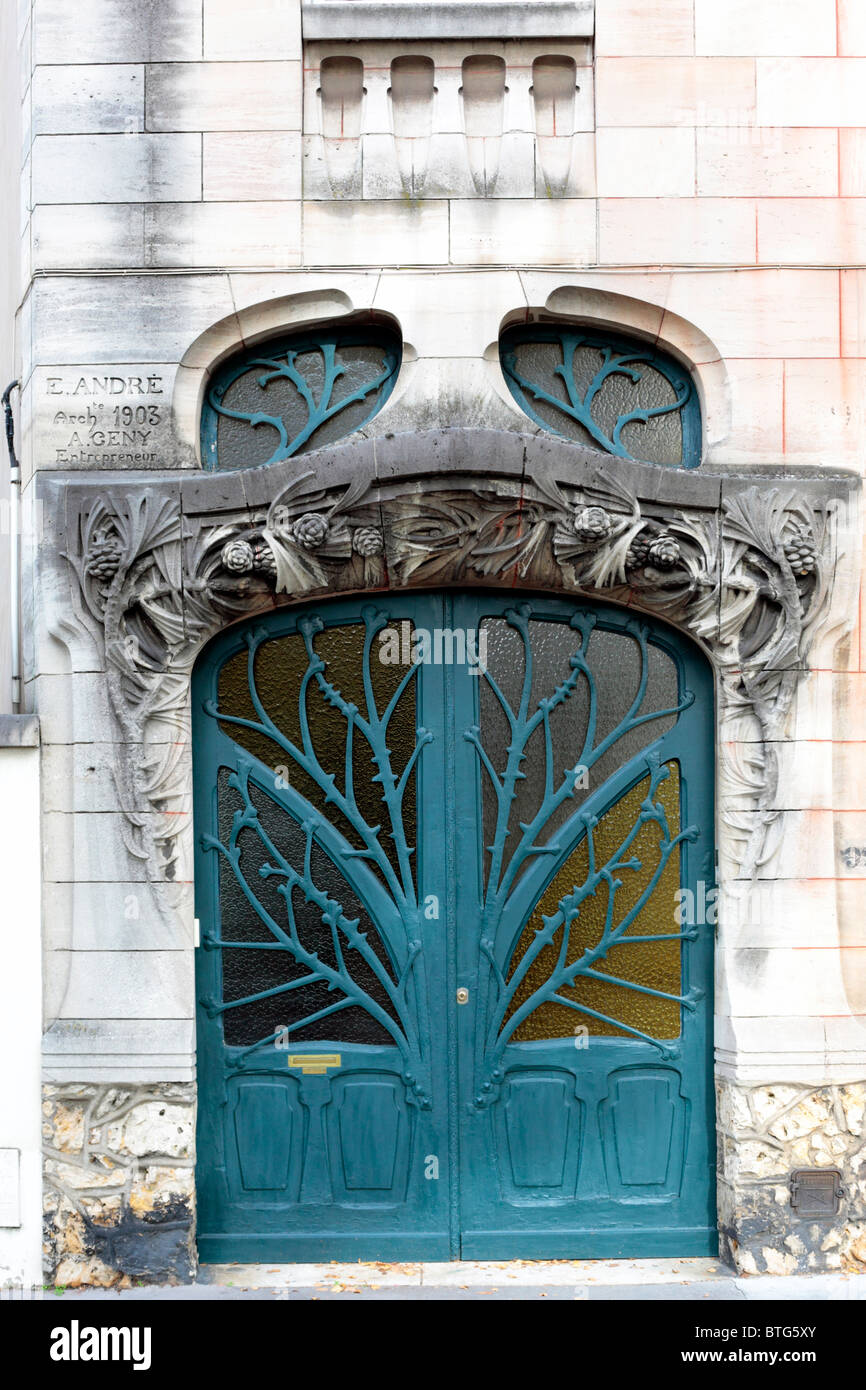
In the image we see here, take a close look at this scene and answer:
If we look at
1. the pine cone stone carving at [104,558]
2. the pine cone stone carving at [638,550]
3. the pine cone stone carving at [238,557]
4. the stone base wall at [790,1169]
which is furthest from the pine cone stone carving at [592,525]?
the stone base wall at [790,1169]

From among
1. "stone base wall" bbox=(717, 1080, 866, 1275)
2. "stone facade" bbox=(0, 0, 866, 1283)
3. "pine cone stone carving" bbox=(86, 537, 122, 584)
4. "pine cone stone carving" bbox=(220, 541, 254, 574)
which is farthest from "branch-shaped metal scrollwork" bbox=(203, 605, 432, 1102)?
"stone base wall" bbox=(717, 1080, 866, 1275)

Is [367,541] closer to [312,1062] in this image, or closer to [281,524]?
[281,524]

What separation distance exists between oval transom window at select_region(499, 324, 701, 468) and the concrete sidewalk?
Answer: 383 centimetres

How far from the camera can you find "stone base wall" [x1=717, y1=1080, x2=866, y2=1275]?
6.37 metres

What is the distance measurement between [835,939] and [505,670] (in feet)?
6.54

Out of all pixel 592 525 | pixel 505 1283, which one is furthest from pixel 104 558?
pixel 505 1283

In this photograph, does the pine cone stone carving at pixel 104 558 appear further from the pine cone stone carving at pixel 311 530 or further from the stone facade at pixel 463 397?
the pine cone stone carving at pixel 311 530

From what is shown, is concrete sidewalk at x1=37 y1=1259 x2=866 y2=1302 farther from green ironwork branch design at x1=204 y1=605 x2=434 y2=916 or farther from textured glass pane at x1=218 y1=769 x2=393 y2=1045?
green ironwork branch design at x1=204 y1=605 x2=434 y2=916

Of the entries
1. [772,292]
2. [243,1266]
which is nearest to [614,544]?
[772,292]

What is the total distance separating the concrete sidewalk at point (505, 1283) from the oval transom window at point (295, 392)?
3.83 m

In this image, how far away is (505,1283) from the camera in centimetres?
636

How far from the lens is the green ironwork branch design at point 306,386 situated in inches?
266

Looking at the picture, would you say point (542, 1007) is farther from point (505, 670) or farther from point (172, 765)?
point (172, 765)

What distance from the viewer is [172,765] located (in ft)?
21.1
